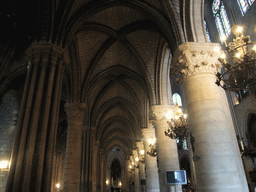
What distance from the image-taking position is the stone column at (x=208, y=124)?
206 inches

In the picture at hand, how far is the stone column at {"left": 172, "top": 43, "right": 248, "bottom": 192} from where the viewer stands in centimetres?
524

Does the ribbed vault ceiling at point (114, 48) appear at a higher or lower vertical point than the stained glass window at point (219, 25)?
lower

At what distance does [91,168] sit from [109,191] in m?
30.9

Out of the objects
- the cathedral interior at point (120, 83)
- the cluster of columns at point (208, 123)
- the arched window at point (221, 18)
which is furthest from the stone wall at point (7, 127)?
the arched window at point (221, 18)

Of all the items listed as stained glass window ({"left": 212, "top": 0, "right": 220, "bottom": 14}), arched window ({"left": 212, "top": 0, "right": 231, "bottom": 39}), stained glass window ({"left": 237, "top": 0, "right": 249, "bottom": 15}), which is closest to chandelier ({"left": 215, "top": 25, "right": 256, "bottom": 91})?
stained glass window ({"left": 237, "top": 0, "right": 249, "bottom": 15})

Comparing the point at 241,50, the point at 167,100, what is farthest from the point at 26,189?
the point at 167,100

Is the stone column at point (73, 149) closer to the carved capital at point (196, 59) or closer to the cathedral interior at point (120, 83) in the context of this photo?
the cathedral interior at point (120, 83)

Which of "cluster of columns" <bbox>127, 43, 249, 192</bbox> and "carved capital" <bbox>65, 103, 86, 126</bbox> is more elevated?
"carved capital" <bbox>65, 103, 86, 126</bbox>

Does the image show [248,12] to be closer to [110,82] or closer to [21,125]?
[110,82]

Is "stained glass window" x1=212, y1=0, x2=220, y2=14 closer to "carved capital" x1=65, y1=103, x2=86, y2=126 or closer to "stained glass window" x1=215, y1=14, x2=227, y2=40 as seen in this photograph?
"stained glass window" x1=215, y1=14, x2=227, y2=40

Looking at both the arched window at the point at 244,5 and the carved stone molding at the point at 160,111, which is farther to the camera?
the arched window at the point at 244,5

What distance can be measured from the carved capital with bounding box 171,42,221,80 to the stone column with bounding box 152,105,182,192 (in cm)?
481

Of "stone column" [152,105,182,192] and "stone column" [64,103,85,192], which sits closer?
"stone column" [152,105,182,192]

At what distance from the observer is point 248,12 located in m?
13.3
